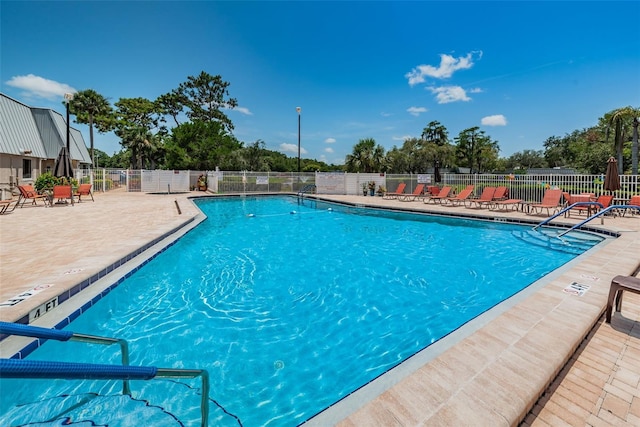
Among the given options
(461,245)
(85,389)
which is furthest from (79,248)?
(461,245)

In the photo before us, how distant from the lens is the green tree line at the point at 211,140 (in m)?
31.4

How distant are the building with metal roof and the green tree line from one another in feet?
22.3

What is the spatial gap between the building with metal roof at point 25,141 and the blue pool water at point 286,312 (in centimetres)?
1511

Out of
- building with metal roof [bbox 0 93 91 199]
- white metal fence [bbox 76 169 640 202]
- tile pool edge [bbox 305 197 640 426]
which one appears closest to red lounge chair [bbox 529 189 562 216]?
white metal fence [bbox 76 169 640 202]

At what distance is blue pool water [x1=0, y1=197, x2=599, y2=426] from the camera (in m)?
2.69

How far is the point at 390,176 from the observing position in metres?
20.6

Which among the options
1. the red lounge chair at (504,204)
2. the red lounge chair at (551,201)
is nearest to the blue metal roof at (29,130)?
the red lounge chair at (504,204)

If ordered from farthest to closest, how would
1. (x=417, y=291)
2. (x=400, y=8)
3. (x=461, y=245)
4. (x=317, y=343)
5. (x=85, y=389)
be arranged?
(x=400, y=8) < (x=461, y=245) < (x=417, y=291) < (x=317, y=343) < (x=85, y=389)

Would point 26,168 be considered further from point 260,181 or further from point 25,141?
point 260,181

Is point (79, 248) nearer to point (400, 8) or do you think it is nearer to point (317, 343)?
point (317, 343)

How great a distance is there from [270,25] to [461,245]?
16686 mm

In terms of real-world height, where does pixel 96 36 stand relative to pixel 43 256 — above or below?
above

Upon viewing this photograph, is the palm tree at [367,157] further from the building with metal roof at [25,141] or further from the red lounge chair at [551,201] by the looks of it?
the building with metal roof at [25,141]

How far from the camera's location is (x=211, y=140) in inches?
1428
